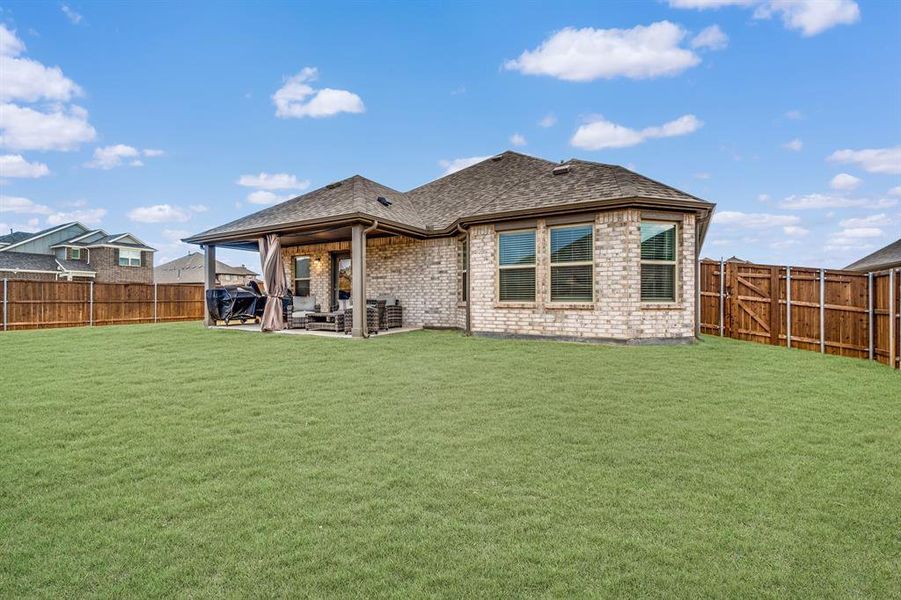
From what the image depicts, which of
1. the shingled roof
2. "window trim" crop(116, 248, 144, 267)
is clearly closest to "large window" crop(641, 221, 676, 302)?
the shingled roof

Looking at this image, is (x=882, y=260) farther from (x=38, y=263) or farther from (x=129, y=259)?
(x=38, y=263)

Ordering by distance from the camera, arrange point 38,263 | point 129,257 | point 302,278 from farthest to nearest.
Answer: point 129,257
point 38,263
point 302,278

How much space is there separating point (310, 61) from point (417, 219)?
7.08 metres

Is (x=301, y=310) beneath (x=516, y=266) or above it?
beneath

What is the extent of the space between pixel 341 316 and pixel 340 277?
333 cm

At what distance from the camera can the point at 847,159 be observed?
17078 millimetres

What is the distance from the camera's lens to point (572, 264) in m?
9.83

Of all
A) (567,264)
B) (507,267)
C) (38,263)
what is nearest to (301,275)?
(507,267)

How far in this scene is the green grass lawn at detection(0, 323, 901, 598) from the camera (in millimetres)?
1967

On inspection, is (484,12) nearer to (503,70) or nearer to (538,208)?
(503,70)

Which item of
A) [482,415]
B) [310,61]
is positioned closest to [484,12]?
[310,61]

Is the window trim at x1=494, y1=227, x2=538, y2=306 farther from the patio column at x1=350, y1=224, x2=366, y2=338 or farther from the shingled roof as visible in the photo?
the patio column at x1=350, y1=224, x2=366, y2=338

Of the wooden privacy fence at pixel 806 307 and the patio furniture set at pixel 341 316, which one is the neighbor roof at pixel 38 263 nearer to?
the patio furniture set at pixel 341 316

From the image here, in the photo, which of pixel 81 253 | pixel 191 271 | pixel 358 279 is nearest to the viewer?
pixel 358 279
